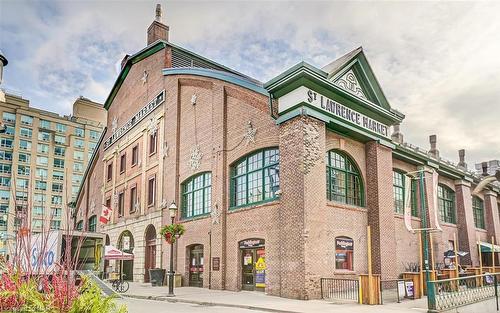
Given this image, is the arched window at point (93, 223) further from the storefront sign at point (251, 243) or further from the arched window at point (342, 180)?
the arched window at point (342, 180)

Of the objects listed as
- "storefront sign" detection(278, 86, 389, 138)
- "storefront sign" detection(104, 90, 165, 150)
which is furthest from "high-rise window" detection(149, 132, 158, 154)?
"storefront sign" detection(278, 86, 389, 138)

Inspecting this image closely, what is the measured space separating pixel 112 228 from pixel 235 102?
734 inches

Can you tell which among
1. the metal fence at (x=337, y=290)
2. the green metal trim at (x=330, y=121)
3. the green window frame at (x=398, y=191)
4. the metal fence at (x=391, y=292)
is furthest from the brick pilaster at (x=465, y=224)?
the metal fence at (x=337, y=290)

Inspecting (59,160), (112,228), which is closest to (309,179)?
(112,228)

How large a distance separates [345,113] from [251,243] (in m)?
7.57

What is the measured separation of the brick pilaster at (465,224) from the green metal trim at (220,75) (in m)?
19.0

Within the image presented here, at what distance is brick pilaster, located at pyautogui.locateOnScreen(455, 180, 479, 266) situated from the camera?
31.8 meters

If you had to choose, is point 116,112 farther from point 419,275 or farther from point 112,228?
point 419,275

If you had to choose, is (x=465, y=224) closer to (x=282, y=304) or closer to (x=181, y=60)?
(x=282, y=304)

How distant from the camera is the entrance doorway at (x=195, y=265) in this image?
25.1 meters

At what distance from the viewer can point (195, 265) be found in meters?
25.5

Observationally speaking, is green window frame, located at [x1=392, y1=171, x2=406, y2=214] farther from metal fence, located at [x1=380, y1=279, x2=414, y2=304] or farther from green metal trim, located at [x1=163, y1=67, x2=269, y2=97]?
green metal trim, located at [x1=163, y1=67, x2=269, y2=97]

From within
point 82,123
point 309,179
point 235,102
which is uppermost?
point 82,123

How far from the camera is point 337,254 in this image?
20.3 meters
